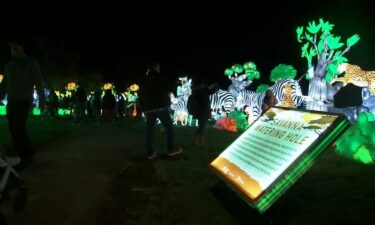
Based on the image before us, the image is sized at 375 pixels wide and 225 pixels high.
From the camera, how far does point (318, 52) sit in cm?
1582

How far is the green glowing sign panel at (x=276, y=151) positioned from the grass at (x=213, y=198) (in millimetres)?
383

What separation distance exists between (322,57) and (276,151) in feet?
37.0

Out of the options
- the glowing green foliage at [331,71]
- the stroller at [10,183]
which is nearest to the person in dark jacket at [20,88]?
the stroller at [10,183]

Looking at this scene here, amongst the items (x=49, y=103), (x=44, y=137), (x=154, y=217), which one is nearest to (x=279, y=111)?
(x=154, y=217)

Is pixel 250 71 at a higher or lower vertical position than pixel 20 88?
higher

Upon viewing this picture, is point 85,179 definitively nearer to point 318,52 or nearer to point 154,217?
point 154,217

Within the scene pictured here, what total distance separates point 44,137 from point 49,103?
14323 millimetres

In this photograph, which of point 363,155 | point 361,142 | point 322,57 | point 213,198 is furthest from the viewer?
point 322,57

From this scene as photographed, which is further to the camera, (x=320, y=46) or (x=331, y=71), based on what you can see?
(x=331, y=71)

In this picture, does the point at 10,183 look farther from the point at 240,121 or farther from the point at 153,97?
the point at 240,121

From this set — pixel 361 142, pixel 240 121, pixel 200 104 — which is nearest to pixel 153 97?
pixel 200 104

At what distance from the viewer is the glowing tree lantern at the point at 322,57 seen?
1520cm

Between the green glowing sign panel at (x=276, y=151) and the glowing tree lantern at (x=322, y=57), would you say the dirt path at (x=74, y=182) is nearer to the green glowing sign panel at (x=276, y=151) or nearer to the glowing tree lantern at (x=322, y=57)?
the green glowing sign panel at (x=276, y=151)

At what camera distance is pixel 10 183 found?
17.1 feet
